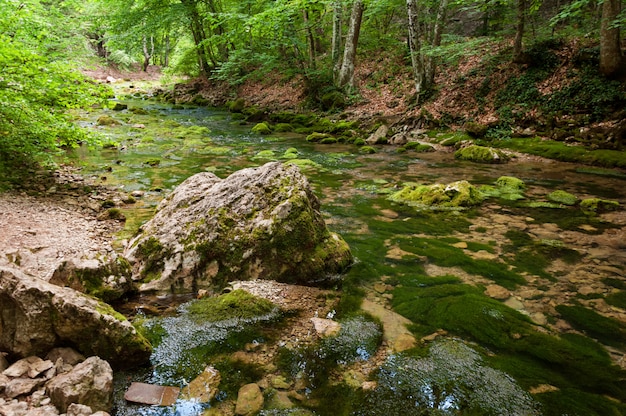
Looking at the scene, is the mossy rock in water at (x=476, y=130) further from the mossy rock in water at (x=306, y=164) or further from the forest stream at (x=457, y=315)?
the mossy rock in water at (x=306, y=164)

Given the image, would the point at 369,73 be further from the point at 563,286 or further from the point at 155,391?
the point at 155,391

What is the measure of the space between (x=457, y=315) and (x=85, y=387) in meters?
3.51

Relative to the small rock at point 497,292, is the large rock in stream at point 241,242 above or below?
above

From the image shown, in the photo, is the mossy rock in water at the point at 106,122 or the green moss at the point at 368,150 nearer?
the green moss at the point at 368,150

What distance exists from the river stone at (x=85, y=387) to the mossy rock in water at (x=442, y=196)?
6.34 meters

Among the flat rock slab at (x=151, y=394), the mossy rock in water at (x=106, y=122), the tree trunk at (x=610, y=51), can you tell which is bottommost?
the flat rock slab at (x=151, y=394)

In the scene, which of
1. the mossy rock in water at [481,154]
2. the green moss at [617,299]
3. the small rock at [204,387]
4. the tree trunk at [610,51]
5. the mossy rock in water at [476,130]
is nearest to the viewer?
the small rock at [204,387]

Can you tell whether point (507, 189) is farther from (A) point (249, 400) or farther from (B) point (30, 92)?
→ (B) point (30, 92)

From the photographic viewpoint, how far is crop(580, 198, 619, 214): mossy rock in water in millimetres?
7078

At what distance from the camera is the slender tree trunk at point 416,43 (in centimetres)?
1437

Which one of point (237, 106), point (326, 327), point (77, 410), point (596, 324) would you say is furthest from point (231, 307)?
point (237, 106)

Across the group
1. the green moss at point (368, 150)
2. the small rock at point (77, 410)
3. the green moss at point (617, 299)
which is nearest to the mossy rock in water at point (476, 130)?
the green moss at point (368, 150)

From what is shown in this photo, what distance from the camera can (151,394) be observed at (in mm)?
2832

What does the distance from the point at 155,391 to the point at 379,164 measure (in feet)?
31.2
